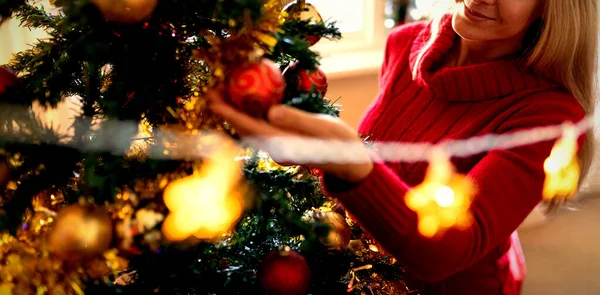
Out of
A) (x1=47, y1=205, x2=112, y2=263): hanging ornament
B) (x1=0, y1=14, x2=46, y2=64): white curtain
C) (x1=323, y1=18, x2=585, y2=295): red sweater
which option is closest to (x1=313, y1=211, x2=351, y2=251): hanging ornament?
(x1=323, y1=18, x2=585, y2=295): red sweater

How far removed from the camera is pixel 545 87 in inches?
33.9

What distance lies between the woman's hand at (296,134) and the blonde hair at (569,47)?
20.0 inches

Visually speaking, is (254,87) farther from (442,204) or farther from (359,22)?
(359,22)

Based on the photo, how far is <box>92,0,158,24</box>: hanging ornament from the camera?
46 centimetres

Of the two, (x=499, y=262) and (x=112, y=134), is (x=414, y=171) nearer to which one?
(x=499, y=262)

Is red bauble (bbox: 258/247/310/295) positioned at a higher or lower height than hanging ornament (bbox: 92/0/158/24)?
lower

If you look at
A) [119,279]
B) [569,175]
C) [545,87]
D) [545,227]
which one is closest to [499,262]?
[569,175]

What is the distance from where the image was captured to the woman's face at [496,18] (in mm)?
855

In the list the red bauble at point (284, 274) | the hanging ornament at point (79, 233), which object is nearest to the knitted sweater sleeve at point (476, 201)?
the red bauble at point (284, 274)

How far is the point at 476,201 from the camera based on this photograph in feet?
2.44

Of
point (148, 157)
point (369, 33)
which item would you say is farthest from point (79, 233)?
point (369, 33)

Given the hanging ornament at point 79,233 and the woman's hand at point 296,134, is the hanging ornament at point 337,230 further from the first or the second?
the hanging ornament at point 79,233

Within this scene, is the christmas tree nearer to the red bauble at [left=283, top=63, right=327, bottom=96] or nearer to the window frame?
the red bauble at [left=283, top=63, right=327, bottom=96]

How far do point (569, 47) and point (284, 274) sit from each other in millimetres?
673
